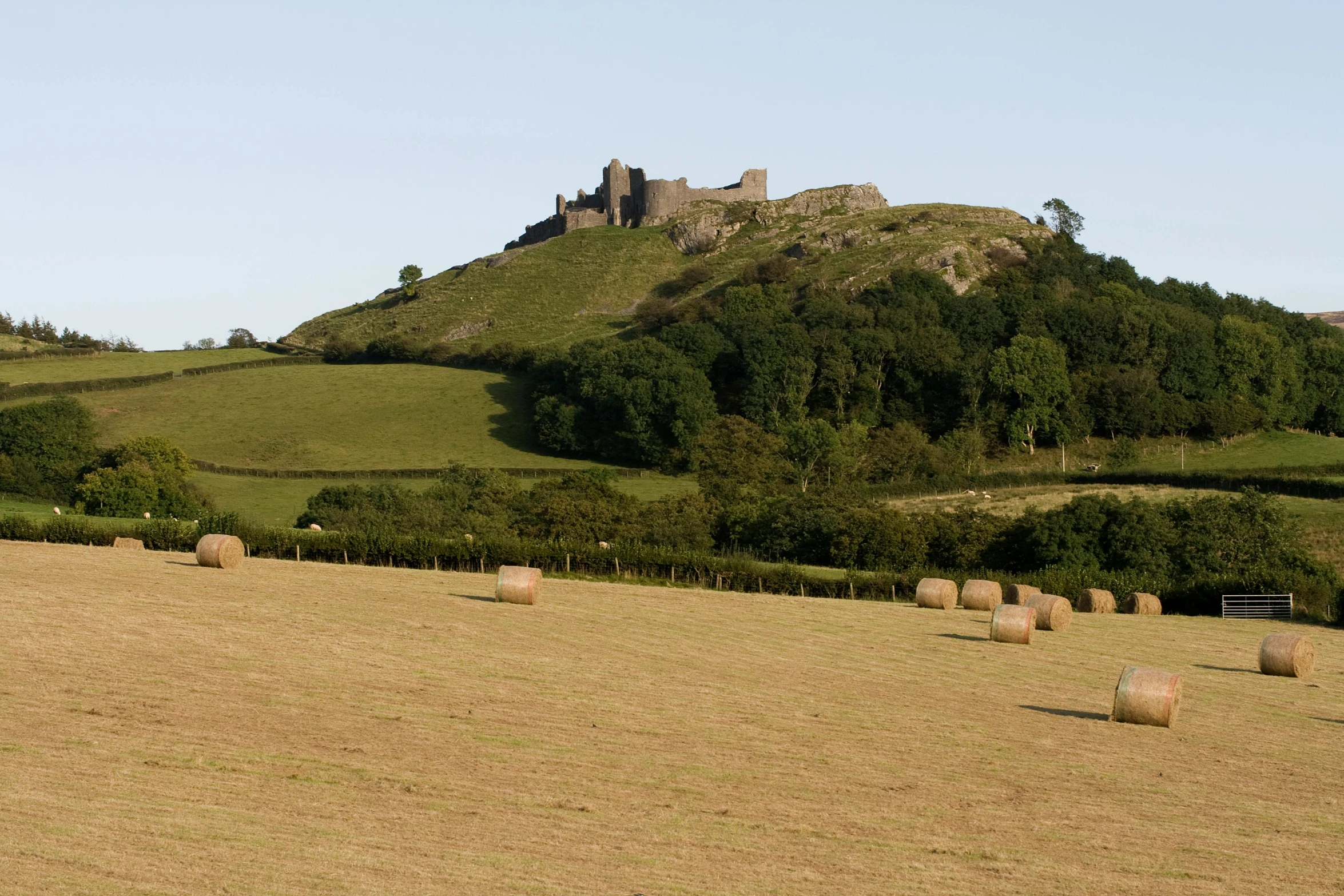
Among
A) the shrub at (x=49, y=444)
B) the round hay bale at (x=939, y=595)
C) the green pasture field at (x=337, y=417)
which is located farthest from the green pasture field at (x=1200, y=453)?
the shrub at (x=49, y=444)

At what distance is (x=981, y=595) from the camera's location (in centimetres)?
3972

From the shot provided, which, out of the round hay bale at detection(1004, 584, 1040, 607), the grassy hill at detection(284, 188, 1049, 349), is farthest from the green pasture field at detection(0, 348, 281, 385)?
the round hay bale at detection(1004, 584, 1040, 607)

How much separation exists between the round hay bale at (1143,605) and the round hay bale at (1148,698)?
923 inches

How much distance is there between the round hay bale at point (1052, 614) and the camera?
3488 cm

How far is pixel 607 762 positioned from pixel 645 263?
14697 cm

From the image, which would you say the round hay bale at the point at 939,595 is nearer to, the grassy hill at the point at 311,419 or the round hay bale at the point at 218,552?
the round hay bale at the point at 218,552

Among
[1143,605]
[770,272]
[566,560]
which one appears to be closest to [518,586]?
[566,560]

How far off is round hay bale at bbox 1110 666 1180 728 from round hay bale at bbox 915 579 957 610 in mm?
19311

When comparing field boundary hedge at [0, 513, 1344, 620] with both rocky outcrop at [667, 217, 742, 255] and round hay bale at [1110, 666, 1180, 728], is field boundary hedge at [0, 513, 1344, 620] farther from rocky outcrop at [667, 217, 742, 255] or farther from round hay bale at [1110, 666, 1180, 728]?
rocky outcrop at [667, 217, 742, 255]

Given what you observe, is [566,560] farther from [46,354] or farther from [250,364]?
[46,354]

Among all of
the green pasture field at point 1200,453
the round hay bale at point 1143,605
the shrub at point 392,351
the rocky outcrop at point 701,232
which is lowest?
the round hay bale at point 1143,605

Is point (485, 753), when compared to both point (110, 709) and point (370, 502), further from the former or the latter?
point (370, 502)

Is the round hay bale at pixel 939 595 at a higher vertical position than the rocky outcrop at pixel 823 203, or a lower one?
lower

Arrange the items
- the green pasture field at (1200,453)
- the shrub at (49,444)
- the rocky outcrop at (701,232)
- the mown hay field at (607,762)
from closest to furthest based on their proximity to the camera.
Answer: the mown hay field at (607,762) < the shrub at (49,444) < the green pasture field at (1200,453) < the rocky outcrop at (701,232)
